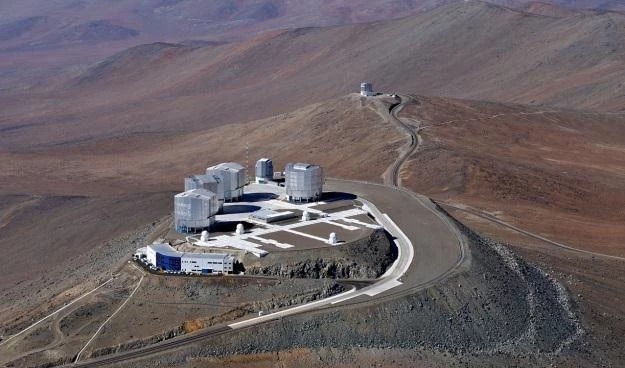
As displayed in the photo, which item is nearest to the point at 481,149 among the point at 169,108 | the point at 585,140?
the point at 585,140

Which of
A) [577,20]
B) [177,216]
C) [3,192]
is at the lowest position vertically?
[3,192]

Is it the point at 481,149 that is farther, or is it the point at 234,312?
the point at 481,149

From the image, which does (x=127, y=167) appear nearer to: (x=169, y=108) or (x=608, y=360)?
(x=169, y=108)

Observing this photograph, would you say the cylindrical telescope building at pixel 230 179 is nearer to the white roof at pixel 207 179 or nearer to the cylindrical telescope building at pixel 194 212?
the white roof at pixel 207 179

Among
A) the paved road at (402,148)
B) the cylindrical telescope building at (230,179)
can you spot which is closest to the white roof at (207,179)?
the cylindrical telescope building at (230,179)

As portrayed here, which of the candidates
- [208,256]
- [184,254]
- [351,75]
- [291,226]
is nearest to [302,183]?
[291,226]

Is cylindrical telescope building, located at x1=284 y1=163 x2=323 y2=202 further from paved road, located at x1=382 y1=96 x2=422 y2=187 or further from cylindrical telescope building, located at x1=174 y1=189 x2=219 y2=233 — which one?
paved road, located at x1=382 y1=96 x2=422 y2=187

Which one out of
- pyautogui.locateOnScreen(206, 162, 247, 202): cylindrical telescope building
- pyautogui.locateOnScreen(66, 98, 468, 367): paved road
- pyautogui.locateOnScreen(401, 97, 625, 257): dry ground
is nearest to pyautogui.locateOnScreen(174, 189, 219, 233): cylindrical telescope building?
pyautogui.locateOnScreen(206, 162, 247, 202): cylindrical telescope building
